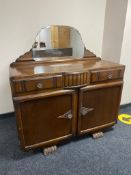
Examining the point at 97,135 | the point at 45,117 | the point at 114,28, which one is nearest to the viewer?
the point at 45,117

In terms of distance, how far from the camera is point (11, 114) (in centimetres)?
211

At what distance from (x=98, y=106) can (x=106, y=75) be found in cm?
32

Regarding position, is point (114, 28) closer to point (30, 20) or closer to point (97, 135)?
point (30, 20)

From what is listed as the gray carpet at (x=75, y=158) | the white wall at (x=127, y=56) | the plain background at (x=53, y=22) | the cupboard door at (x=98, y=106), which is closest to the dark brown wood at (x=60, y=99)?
the cupboard door at (x=98, y=106)

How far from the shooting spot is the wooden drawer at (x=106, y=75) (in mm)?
1502

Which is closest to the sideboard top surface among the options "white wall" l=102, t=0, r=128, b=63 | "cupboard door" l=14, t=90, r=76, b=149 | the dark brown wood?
the dark brown wood

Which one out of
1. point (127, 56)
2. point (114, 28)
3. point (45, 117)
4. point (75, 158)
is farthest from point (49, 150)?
point (114, 28)

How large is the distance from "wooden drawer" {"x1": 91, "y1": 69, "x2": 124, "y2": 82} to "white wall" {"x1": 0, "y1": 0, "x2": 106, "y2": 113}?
696mm

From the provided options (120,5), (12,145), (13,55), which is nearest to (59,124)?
(12,145)

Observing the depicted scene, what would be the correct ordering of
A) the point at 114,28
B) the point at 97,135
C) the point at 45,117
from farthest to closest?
the point at 114,28 < the point at 97,135 < the point at 45,117

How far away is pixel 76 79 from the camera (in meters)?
1.42

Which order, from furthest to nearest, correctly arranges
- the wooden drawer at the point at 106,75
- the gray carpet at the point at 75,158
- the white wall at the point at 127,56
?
the white wall at the point at 127,56 → the wooden drawer at the point at 106,75 → the gray carpet at the point at 75,158

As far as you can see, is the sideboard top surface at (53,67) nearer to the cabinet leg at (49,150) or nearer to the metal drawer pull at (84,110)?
the metal drawer pull at (84,110)

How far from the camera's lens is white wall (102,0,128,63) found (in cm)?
192
